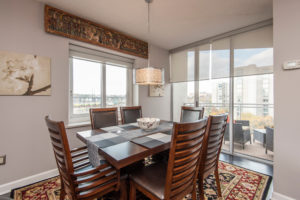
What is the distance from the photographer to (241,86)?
2789 millimetres

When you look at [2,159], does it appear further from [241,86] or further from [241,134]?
[241,86]

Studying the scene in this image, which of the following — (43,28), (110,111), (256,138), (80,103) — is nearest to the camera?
(43,28)

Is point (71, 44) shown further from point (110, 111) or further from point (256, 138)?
point (256, 138)

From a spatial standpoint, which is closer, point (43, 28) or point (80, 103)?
point (43, 28)

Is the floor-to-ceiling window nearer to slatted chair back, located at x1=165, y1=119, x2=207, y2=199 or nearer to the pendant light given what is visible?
the pendant light

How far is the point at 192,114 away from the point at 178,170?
4.81 ft

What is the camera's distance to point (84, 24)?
2.33 m

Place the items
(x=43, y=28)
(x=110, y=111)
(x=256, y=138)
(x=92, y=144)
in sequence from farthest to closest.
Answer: (x=256, y=138) → (x=110, y=111) → (x=43, y=28) → (x=92, y=144)

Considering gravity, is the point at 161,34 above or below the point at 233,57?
above

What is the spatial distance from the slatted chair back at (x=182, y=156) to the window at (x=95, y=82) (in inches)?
84.7

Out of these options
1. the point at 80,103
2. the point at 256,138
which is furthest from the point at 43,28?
the point at 256,138

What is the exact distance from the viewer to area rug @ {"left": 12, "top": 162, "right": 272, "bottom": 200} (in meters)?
1.58

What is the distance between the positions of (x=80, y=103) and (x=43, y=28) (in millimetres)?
1288

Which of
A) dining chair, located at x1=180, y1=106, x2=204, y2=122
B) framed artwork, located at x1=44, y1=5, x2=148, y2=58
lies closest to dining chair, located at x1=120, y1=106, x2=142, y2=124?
dining chair, located at x1=180, y1=106, x2=204, y2=122
